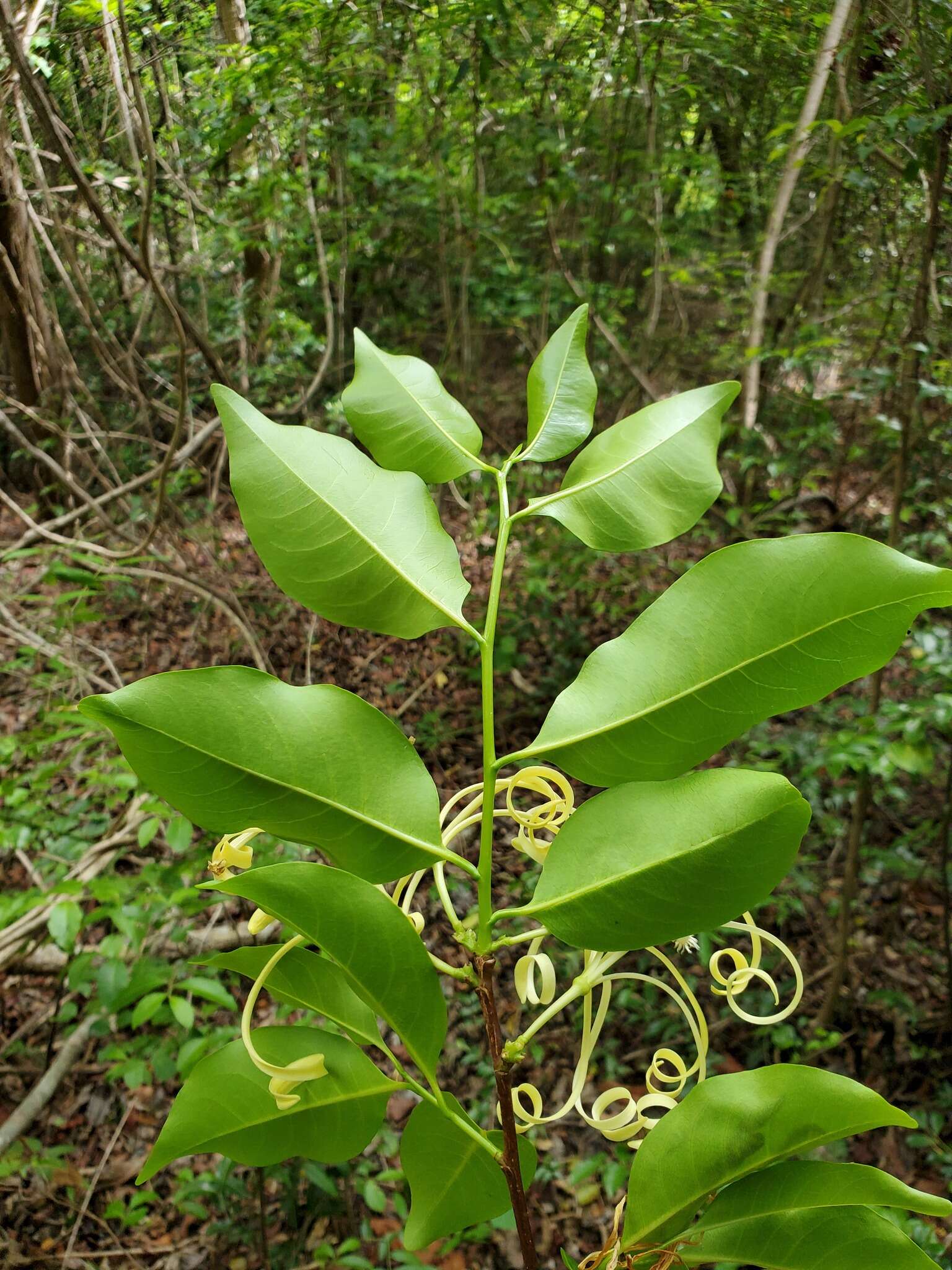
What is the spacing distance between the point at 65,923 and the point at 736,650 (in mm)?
1045

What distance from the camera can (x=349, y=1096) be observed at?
0.34 meters

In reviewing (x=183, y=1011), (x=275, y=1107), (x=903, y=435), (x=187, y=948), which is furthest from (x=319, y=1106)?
(x=903, y=435)

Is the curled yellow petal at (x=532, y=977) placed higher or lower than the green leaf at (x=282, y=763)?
lower

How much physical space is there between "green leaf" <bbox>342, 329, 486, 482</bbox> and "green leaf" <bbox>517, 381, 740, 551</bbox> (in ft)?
0.16

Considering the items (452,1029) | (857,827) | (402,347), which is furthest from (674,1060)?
(402,347)

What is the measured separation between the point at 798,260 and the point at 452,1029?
327 centimetres

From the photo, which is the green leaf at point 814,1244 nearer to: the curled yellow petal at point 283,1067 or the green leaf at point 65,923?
the curled yellow petal at point 283,1067

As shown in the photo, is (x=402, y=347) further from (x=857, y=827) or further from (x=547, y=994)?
(x=547, y=994)

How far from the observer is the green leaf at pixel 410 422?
0.38 metres

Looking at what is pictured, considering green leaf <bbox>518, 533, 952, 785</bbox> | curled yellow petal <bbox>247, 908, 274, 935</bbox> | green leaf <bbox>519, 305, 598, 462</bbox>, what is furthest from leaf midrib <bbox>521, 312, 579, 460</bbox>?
curled yellow petal <bbox>247, 908, 274, 935</bbox>

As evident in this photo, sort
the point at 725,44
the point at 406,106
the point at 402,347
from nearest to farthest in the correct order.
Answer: the point at 725,44 → the point at 406,106 → the point at 402,347

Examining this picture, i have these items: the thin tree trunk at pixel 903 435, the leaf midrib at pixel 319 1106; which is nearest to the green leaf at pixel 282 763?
the leaf midrib at pixel 319 1106

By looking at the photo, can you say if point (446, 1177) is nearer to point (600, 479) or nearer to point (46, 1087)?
point (600, 479)

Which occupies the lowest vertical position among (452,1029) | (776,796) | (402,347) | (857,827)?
(452,1029)
